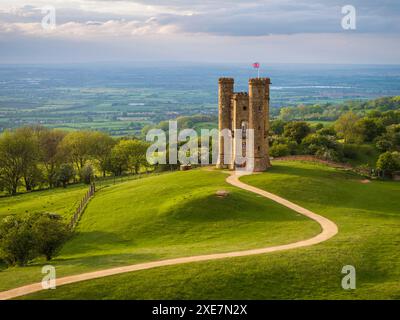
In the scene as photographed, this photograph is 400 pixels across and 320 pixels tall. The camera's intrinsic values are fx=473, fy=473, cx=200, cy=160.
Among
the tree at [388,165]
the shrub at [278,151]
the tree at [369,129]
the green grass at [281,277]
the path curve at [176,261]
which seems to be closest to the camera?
the green grass at [281,277]

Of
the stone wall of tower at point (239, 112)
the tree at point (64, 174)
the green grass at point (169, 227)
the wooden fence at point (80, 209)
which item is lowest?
the tree at point (64, 174)

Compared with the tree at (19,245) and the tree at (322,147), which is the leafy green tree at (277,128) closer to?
the tree at (322,147)

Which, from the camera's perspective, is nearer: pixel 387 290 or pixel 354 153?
pixel 387 290

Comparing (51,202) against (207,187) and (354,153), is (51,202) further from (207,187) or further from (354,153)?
(354,153)

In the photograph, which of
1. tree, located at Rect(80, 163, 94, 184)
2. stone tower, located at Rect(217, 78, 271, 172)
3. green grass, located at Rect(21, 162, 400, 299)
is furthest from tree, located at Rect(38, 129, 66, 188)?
green grass, located at Rect(21, 162, 400, 299)

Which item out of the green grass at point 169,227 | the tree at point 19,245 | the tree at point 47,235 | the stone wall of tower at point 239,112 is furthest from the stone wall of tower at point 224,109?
the tree at point 19,245
